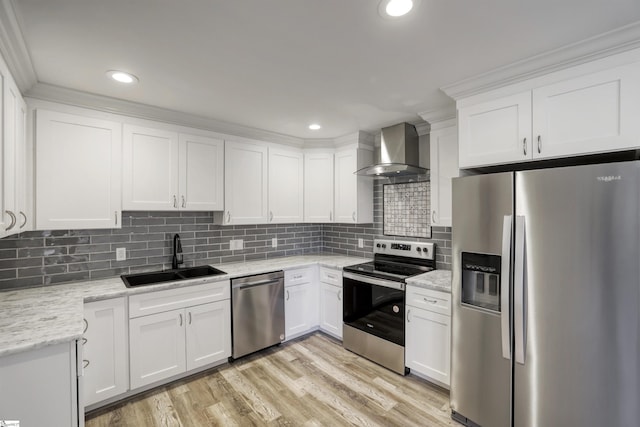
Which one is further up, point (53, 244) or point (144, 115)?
point (144, 115)

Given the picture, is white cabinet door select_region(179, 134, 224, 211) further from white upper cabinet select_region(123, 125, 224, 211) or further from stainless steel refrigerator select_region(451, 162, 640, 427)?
stainless steel refrigerator select_region(451, 162, 640, 427)

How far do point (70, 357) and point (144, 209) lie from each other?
4.69 ft

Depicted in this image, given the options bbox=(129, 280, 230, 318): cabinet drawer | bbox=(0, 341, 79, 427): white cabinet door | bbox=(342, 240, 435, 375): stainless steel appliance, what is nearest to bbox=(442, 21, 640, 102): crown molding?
bbox=(342, 240, 435, 375): stainless steel appliance

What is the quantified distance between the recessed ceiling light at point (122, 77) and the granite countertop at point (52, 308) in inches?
60.6

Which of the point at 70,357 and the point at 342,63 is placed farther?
the point at 342,63

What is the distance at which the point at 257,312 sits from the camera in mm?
2902

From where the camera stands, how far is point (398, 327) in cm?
260

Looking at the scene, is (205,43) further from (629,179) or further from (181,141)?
(629,179)

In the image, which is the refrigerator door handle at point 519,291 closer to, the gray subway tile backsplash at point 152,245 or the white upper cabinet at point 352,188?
the gray subway tile backsplash at point 152,245

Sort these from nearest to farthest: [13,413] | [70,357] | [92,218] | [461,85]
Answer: [13,413] < [70,357] < [461,85] < [92,218]

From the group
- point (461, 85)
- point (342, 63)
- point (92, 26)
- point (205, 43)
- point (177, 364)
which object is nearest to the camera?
point (92, 26)

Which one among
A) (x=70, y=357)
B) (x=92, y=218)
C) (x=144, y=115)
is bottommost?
(x=70, y=357)

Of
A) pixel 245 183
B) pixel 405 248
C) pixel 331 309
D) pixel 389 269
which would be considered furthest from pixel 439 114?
pixel 331 309

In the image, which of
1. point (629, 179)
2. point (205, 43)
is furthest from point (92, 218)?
point (629, 179)
